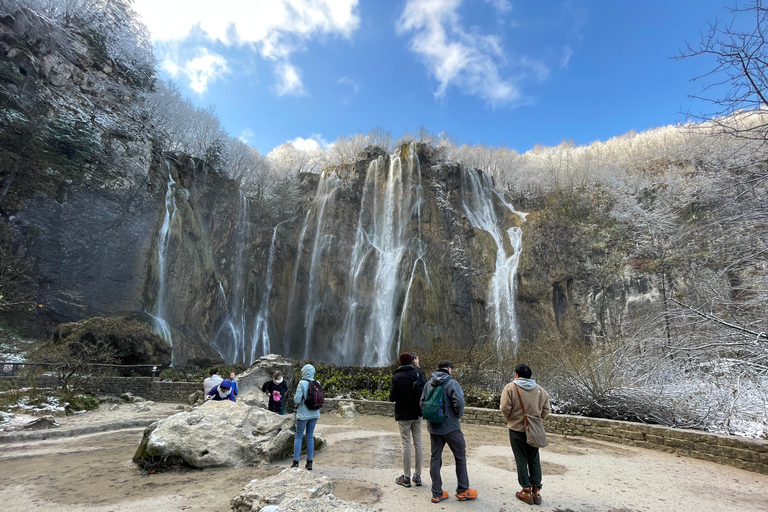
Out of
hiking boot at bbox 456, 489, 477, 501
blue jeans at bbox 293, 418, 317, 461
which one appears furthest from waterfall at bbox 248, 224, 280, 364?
hiking boot at bbox 456, 489, 477, 501

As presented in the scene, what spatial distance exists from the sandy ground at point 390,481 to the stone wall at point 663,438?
0.85 ft

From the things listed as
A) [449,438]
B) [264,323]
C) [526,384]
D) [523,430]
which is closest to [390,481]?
[449,438]

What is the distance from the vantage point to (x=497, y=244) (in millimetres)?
31734

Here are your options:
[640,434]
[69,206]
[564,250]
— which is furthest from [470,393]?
[69,206]

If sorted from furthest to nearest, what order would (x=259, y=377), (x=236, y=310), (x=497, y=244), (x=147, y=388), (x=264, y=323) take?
(x=497, y=244) → (x=264, y=323) → (x=236, y=310) → (x=147, y=388) → (x=259, y=377)

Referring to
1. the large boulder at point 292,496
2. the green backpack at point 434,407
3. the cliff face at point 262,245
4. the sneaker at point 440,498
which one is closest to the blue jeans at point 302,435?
Result: the large boulder at point 292,496

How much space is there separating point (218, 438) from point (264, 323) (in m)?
24.9

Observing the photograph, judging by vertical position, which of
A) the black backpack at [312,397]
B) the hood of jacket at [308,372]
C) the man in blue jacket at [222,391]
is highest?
the hood of jacket at [308,372]

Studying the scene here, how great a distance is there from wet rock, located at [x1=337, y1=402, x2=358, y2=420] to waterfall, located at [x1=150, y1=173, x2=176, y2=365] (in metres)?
14.1

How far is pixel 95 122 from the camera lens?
958 inches

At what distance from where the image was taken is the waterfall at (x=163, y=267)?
22.4 m

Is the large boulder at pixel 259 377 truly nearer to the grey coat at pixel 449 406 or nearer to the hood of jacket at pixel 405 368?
the hood of jacket at pixel 405 368

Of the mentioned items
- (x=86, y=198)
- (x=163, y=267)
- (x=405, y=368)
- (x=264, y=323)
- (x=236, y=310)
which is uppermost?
(x=86, y=198)

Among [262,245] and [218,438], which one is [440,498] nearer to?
[218,438]
